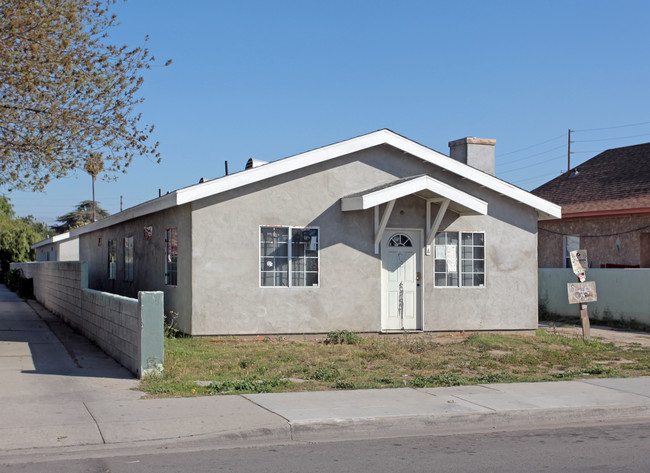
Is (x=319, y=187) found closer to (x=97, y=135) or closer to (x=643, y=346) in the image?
(x=97, y=135)

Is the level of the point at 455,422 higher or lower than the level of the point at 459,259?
lower

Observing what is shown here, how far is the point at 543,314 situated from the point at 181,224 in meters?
12.8

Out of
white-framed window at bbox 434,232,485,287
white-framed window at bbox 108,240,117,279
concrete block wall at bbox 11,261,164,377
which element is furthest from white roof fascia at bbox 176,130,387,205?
white-framed window at bbox 108,240,117,279

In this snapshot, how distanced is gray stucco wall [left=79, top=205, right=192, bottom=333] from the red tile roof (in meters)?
14.2

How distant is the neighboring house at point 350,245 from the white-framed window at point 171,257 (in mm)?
45

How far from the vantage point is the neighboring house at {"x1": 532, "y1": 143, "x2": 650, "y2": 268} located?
22.6 m

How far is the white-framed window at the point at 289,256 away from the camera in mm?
15203

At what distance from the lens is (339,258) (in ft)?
51.5

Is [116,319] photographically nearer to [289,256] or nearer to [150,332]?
[150,332]

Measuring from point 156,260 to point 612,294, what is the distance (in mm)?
12782

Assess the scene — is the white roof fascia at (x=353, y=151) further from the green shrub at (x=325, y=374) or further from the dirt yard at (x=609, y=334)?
the green shrub at (x=325, y=374)

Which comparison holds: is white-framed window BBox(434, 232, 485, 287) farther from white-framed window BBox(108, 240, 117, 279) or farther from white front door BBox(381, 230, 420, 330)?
white-framed window BBox(108, 240, 117, 279)

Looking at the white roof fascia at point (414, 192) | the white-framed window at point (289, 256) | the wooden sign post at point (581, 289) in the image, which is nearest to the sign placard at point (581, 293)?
the wooden sign post at point (581, 289)

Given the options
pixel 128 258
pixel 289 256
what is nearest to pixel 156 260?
pixel 128 258
